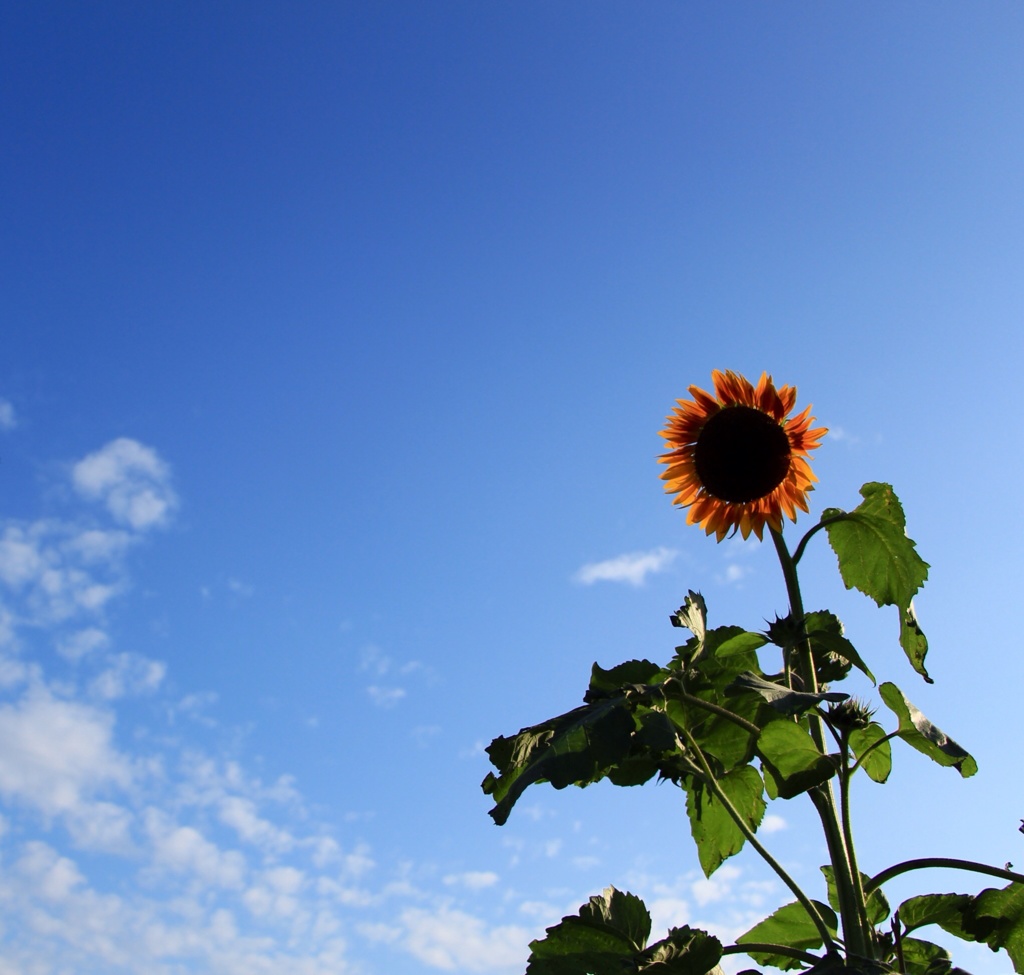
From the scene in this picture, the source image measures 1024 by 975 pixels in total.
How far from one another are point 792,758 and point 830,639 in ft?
1.16

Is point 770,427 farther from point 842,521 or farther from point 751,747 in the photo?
point 751,747

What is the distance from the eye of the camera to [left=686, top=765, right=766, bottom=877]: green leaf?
2.96m

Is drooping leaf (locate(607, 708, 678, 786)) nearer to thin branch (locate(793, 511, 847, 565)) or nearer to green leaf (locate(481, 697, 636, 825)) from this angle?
green leaf (locate(481, 697, 636, 825))

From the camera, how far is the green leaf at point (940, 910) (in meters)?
2.78

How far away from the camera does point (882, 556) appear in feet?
9.86

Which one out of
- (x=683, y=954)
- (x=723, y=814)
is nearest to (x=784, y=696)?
(x=683, y=954)

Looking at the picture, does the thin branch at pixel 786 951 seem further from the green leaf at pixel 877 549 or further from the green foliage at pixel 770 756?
the green leaf at pixel 877 549

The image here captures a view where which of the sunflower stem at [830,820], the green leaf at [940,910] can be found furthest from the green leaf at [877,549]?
the green leaf at [940,910]

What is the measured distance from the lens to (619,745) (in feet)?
7.34

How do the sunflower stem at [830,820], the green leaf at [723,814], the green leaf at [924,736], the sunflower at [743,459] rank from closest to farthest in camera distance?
the sunflower stem at [830,820]
the green leaf at [924,736]
the green leaf at [723,814]
the sunflower at [743,459]

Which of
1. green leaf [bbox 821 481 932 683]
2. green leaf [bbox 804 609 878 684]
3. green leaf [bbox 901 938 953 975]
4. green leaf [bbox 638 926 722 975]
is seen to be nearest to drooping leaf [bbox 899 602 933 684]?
green leaf [bbox 821 481 932 683]

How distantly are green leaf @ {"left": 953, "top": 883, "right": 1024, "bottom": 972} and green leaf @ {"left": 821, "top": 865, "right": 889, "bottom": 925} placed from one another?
245 mm

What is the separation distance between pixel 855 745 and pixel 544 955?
43.9 inches

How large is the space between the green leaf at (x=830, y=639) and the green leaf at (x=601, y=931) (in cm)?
91
